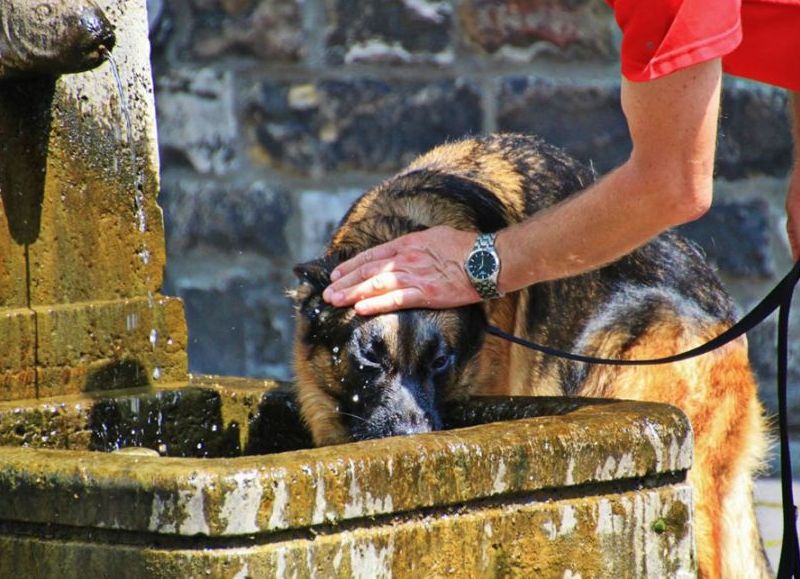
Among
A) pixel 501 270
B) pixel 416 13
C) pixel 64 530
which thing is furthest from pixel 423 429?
pixel 416 13

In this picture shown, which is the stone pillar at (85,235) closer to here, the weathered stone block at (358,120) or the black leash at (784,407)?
the black leash at (784,407)

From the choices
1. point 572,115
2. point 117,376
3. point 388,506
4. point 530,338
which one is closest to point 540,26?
point 572,115

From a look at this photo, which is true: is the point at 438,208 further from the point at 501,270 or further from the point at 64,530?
the point at 64,530

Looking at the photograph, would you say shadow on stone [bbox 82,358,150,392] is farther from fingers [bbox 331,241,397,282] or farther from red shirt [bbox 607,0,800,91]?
red shirt [bbox 607,0,800,91]

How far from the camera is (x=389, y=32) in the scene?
20.9 feet

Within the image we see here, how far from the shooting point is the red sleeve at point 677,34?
286 cm

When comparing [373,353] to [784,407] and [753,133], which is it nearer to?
[784,407]

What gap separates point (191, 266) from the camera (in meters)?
6.71

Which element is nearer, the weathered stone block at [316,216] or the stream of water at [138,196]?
the stream of water at [138,196]

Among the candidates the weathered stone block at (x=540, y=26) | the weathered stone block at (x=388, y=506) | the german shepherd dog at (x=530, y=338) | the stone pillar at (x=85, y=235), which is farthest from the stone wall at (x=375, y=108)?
the weathered stone block at (x=388, y=506)

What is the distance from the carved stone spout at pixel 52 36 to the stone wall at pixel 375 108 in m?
2.91

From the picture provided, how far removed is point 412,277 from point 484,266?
0.77ft

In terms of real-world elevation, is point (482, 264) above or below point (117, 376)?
above

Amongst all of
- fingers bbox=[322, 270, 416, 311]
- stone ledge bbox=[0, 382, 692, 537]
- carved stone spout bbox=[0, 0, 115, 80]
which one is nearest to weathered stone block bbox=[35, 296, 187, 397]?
fingers bbox=[322, 270, 416, 311]
